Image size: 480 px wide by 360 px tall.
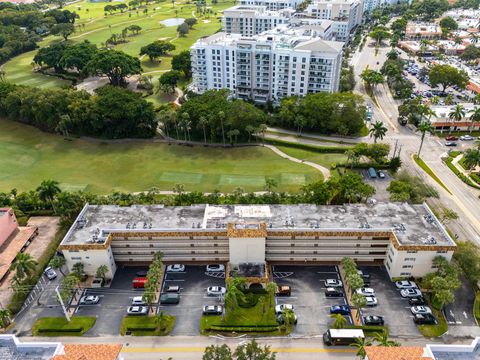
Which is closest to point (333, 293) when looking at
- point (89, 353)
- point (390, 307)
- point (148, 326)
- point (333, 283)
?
point (333, 283)

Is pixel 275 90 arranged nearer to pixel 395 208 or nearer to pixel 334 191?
pixel 334 191

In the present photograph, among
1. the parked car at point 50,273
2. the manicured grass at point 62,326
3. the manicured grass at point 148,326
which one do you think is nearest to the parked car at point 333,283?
the manicured grass at point 148,326

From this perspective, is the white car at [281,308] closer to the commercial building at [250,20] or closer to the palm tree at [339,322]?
the palm tree at [339,322]

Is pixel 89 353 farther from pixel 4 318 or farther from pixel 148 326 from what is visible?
pixel 4 318

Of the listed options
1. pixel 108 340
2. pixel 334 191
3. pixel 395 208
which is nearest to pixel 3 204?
pixel 108 340

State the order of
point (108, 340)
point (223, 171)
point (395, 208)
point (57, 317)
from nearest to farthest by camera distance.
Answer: point (108, 340), point (57, 317), point (395, 208), point (223, 171)

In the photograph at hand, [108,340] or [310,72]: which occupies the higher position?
[310,72]
